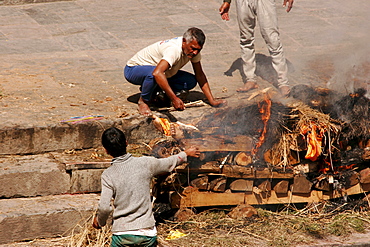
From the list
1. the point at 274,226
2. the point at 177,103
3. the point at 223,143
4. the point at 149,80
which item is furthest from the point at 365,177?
the point at 149,80

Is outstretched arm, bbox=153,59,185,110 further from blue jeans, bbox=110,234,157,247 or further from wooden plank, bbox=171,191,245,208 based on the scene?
blue jeans, bbox=110,234,157,247

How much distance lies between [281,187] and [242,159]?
1.95 ft

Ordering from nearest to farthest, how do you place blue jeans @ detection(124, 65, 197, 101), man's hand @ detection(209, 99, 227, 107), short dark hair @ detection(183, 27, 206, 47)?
short dark hair @ detection(183, 27, 206, 47)
blue jeans @ detection(124, 65, 197, 101)
man's hand @ detection(209, 99, 227, 107)

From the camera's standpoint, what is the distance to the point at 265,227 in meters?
6.00

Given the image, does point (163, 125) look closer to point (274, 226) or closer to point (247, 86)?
point (274, 226)

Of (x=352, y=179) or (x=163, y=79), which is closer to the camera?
(x=352, y=179)

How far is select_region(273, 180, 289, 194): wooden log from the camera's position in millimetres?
6383

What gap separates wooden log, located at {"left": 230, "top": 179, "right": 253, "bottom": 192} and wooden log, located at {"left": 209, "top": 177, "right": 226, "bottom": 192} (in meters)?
0.13

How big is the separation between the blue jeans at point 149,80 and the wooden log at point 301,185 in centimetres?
218

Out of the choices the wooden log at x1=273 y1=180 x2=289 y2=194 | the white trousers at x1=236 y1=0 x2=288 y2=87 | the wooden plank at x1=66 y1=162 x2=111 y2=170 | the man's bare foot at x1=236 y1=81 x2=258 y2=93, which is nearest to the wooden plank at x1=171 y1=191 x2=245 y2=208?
the wooden log at x1=273 y1=180 x2=289 y2=194

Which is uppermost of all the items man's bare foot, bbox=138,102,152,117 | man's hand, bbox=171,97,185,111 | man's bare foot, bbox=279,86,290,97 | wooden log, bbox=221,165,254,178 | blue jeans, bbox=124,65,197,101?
blue jeans, bbox=124,65,197,101

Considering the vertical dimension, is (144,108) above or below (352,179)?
above

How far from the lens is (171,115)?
722 centimetres

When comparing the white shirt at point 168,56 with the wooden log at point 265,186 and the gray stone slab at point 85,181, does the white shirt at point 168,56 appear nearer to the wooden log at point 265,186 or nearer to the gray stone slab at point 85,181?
the gray stone slab at point 85,181
